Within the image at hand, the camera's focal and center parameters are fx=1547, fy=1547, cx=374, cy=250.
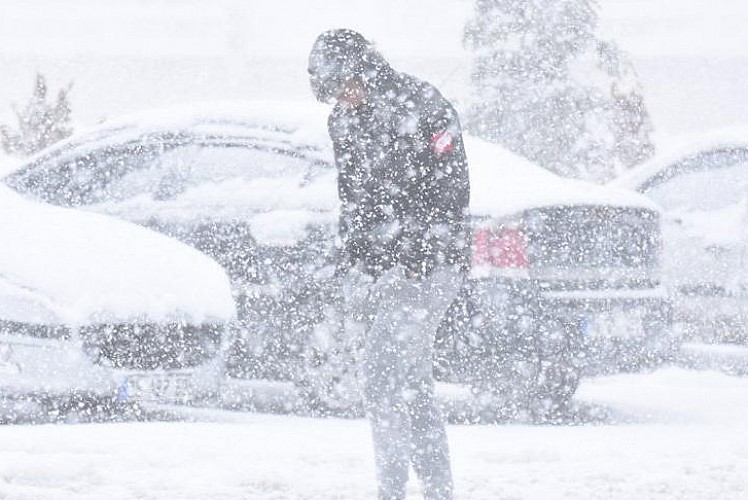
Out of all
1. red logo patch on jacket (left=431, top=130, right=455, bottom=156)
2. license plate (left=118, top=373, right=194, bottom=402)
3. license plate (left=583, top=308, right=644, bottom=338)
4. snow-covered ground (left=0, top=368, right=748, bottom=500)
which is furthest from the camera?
license plate (left=583, top=308, right=644, bottom=338)

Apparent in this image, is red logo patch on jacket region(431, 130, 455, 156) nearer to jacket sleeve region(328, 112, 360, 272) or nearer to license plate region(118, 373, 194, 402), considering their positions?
jacket sleeve region(328, 112, 360, 272)

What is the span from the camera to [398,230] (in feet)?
15.5

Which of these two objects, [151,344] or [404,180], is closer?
[404,180]

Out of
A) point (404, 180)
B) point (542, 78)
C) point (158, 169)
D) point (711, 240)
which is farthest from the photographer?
point (542, 78)

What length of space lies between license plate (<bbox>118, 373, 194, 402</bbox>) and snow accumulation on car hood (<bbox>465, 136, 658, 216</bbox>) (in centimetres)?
159

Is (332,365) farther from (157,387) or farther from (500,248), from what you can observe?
(500,248)

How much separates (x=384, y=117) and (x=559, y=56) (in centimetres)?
2876

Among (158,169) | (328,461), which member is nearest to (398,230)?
(328,461)

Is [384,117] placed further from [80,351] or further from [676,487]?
[80,351]

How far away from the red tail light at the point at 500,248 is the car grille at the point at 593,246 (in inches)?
2.3

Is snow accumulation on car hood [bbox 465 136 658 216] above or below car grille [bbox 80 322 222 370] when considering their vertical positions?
above

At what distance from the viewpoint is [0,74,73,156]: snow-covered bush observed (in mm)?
33188

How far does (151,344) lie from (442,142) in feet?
9.27

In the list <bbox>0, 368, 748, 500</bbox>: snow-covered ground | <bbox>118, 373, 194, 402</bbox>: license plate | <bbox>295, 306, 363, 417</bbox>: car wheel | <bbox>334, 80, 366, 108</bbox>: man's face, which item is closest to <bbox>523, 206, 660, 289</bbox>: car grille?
<bbox>0, 368, 748, 500</bbox>: snow-covered ground
